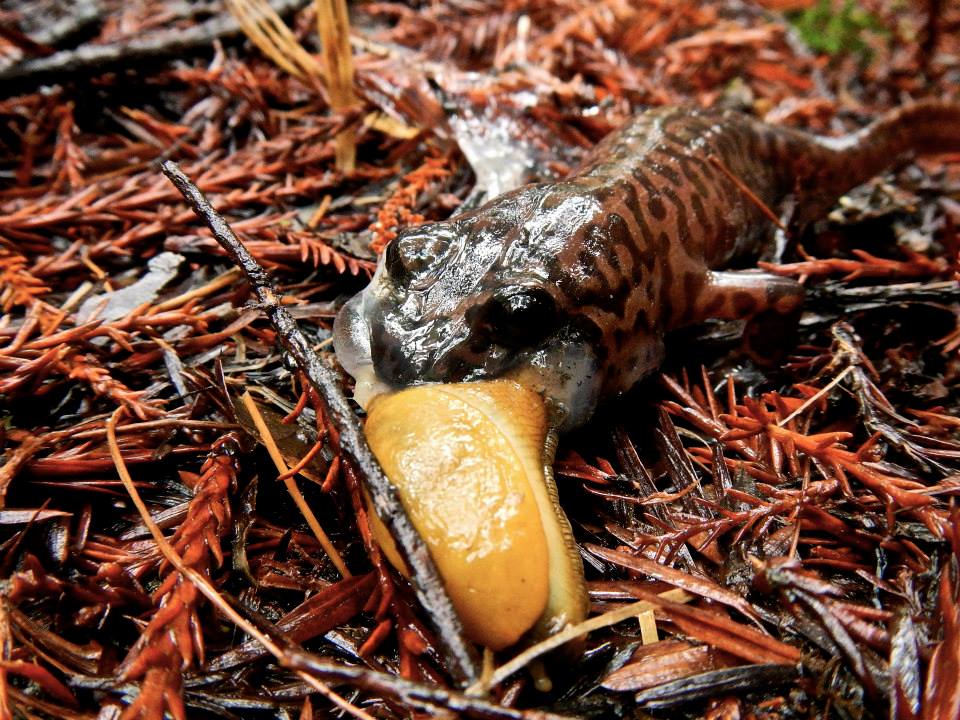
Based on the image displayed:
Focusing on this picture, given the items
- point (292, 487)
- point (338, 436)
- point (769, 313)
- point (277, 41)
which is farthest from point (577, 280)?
point (277, 41)

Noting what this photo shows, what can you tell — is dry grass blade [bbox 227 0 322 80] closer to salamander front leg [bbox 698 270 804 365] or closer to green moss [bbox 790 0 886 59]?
salamander front leg [bbox 698 270 804 365]

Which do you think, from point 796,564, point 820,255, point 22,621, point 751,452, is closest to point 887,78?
point 820,255

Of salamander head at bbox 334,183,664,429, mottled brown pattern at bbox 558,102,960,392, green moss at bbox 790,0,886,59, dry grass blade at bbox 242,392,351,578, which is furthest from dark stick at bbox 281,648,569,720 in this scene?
green moss at bbox 790,0,886,59

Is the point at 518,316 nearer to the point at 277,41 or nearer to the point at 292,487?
the point at 292,487

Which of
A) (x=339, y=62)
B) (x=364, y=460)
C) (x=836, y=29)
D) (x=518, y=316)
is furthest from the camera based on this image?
(x=836, y=29)

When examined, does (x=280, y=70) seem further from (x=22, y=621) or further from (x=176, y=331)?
(x=22, y=621)
